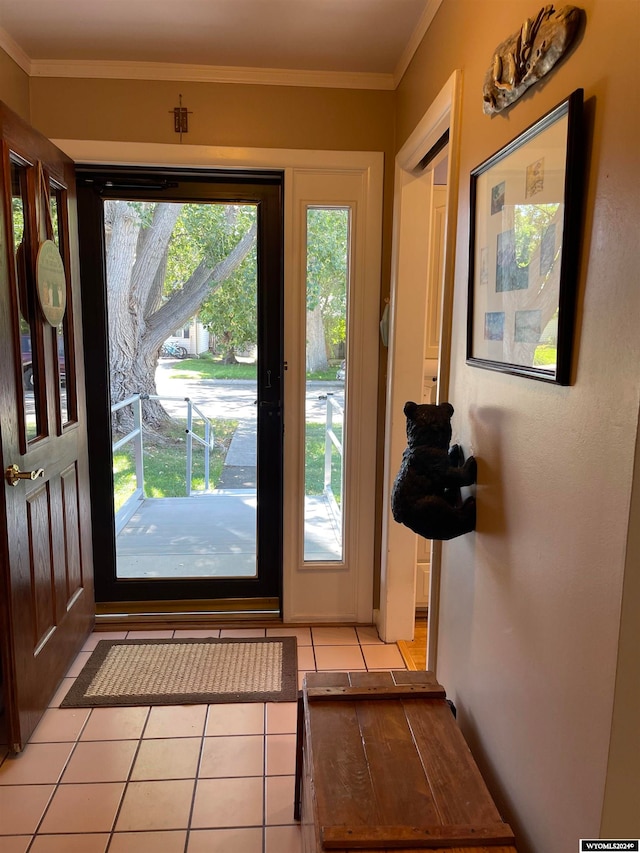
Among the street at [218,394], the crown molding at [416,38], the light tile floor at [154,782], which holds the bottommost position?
the light tile floor at [154,782]

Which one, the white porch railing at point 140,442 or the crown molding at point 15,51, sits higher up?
the crown molding at point 15,51

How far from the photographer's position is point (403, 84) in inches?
92.7

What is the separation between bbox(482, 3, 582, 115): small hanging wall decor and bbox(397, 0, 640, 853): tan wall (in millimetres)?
32

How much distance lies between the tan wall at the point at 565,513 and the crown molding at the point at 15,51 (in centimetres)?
173

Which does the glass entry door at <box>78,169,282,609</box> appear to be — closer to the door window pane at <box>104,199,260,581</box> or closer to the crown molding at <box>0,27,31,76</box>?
the door window pane at <box>104,199,260,581</box>

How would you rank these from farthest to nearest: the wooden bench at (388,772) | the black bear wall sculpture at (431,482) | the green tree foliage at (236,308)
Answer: the green tree foliage at (236,308), the black bear wall sculpture at (431,482), the wooden bench at (388,772)

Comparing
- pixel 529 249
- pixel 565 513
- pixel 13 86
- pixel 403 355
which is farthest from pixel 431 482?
pixel 13 86

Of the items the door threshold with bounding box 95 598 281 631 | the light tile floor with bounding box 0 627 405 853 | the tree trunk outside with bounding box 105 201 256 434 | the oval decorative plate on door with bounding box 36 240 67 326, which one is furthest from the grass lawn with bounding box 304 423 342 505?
the oval decorative plate on door with bounding box 36 240 67 326

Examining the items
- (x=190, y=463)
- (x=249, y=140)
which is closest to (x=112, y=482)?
(x=190, y=463)

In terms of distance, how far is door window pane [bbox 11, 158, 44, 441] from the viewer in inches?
77.5

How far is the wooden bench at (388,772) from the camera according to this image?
108 cm

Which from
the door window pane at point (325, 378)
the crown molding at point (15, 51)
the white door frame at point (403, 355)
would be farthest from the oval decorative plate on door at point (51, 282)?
the white door frame at point (403, 355)

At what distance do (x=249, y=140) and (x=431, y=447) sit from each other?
5.67 feet

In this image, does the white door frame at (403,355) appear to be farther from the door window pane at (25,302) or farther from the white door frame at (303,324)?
the door window pane at (25,302)
